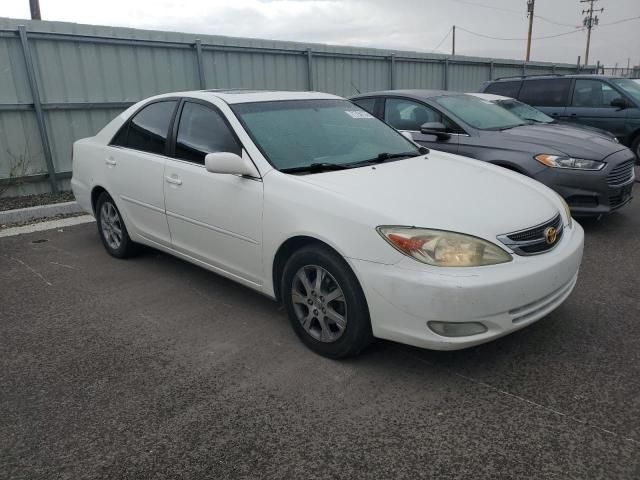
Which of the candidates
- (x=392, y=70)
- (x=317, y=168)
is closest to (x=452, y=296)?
(x=317, y=168)

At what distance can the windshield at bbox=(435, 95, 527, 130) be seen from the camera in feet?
20.2

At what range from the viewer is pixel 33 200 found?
A: 7.11 meters

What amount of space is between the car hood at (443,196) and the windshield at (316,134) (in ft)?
0.76

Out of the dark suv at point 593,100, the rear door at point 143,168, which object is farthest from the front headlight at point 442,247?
the dark suv at point 593,100

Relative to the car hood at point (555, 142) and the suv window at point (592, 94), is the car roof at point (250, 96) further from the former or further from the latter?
the suv window at point (592, 94)

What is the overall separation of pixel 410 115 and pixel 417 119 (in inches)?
5.1

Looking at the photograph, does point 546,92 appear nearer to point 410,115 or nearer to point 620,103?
point 620,103

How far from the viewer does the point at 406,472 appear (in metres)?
2.21

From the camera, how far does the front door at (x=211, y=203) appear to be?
3.41 metres

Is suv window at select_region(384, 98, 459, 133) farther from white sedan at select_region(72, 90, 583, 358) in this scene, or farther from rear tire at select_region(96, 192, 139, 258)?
rear tire at select_region(96, 192, 139, 258)

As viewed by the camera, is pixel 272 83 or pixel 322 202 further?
pixel 272 83

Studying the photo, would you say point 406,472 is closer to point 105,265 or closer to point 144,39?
point 105,265

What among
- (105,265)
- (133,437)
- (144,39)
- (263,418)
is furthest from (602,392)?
(144,39)

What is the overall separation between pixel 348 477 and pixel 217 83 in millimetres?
8173
